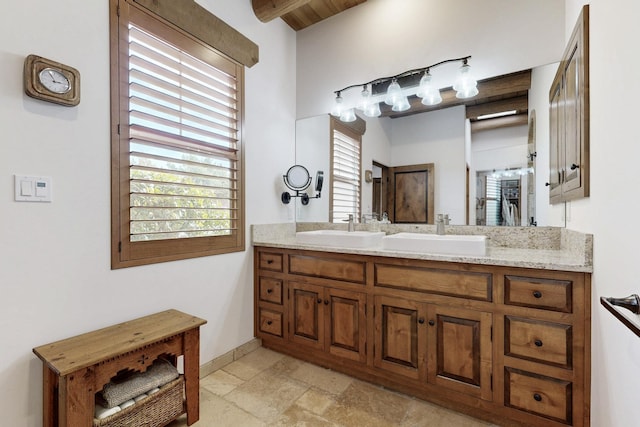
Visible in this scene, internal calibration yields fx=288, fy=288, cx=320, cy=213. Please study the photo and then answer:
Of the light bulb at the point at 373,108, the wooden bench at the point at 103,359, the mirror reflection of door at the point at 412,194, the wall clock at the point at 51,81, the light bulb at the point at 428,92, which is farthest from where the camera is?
the light bulb at the point at 373,108

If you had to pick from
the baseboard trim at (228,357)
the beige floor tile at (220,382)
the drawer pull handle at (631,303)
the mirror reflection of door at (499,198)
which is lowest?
the beige floor tile at (220,382)

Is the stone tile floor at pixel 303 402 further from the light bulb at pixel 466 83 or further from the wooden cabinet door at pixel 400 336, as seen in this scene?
the light bulb at pixel 466 83

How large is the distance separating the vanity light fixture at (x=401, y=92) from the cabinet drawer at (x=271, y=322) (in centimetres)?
186

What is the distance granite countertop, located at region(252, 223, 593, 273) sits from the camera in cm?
138

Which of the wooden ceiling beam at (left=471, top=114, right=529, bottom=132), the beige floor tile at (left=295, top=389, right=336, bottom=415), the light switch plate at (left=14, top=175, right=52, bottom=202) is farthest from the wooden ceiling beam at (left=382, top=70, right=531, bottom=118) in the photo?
the light switch plate at (left=14, top=175, right=52, bottom=202)

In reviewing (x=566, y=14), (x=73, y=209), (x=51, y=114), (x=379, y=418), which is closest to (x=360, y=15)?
(x=566, y=14)

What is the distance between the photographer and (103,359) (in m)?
1.24

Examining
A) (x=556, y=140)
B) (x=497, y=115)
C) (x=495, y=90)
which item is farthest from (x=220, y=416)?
(x=495, y=90)

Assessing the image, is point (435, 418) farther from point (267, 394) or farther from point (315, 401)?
point (267, 394)

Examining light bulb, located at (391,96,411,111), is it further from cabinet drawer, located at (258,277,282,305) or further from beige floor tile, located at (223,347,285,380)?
beige floor tile, located at (223,347,285,380)

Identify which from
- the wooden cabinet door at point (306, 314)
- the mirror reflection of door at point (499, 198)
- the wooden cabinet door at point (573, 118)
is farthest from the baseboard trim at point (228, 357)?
the wooden cabinet door at point (573, 118)

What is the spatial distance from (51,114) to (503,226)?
272cm

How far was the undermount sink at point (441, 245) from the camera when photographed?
166cm

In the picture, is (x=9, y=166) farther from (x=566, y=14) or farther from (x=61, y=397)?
(x=566, y=14)
